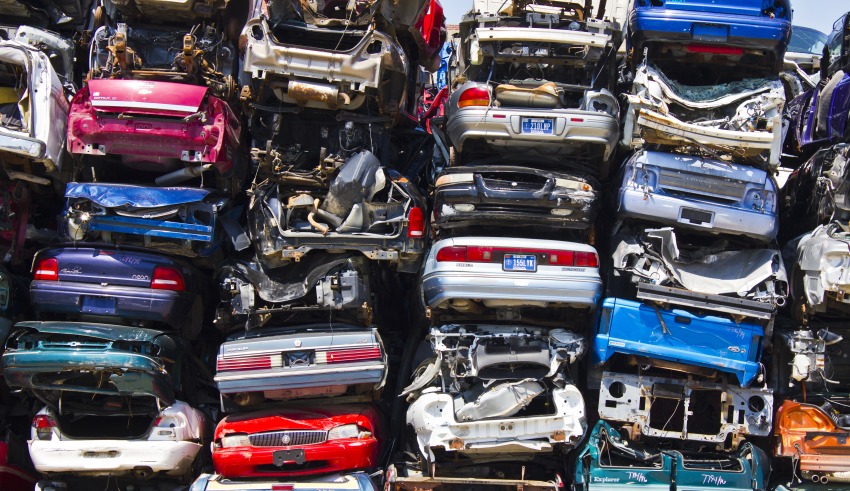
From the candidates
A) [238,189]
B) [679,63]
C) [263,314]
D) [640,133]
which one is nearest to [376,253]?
[263,314]

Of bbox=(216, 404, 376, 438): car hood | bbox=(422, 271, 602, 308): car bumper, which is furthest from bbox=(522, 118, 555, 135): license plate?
bbox=(216, 404, 376, 438): car hood

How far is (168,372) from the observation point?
9008 mm

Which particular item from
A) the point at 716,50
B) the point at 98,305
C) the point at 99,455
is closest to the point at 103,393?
the point at 99,455

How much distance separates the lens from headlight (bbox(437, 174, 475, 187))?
880 cm

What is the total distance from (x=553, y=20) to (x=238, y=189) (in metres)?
4.03

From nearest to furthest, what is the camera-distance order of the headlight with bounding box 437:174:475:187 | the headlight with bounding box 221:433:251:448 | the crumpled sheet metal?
1. the headlight with bounding box 221:433:251:448
2. the headlight with bounding box 437:174:475:187
3. the crumpled sheet metal

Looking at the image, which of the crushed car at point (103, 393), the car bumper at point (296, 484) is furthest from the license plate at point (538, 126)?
the crushed car at point (103, 393)

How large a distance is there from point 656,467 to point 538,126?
355cm

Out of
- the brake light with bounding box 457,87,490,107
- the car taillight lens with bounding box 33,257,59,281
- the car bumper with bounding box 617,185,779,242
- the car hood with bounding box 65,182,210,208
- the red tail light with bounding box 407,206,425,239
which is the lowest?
the car taillight lens with bounding box 33,257,59,281

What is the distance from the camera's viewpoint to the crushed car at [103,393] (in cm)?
859

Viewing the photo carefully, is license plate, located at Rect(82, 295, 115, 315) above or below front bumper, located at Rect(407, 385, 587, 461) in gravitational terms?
above

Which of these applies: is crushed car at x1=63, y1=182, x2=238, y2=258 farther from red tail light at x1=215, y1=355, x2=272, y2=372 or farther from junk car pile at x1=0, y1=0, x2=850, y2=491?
red tail light at x1=215, y1=355, x2=272, y2=372

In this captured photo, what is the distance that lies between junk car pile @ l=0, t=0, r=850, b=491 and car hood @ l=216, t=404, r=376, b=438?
0.02 meters

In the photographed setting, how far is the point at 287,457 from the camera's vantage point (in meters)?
8.55
